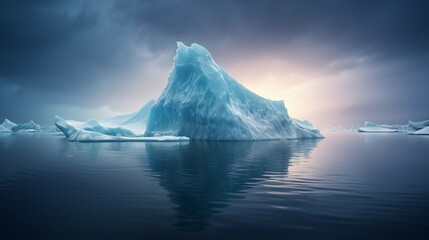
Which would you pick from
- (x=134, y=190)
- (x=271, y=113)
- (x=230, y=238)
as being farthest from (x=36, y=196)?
(x=271, y=113)

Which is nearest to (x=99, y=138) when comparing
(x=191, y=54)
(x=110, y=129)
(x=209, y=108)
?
(x=110, y=129)

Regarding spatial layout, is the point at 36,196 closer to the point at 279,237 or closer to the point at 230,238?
the point at 230,238

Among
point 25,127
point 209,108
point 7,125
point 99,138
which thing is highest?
point 7,125

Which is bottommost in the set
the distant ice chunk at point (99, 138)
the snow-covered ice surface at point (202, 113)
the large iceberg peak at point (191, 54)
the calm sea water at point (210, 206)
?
the calm sea water at point (210, 206)

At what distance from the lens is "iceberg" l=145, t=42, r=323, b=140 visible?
41.3 meters

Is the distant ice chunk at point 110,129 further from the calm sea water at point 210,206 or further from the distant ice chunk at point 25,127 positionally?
the distant ice chunk at point 25,127

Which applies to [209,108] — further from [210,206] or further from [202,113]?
[210,206]

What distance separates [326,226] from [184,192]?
452 cm

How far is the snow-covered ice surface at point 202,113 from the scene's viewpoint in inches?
1612

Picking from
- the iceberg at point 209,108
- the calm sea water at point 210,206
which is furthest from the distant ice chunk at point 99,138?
the calm sea water at point 210,206

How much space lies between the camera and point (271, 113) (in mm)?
48844

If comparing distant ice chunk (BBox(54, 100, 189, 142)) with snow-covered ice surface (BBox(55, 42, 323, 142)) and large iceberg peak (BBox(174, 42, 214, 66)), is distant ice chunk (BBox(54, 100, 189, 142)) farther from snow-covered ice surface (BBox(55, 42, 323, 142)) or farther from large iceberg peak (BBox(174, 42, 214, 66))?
large iceberg peak (BBox(174, 42, 214, 66))

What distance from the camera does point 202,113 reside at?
41844 millimetres

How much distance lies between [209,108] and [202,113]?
Result: 1.34 m
